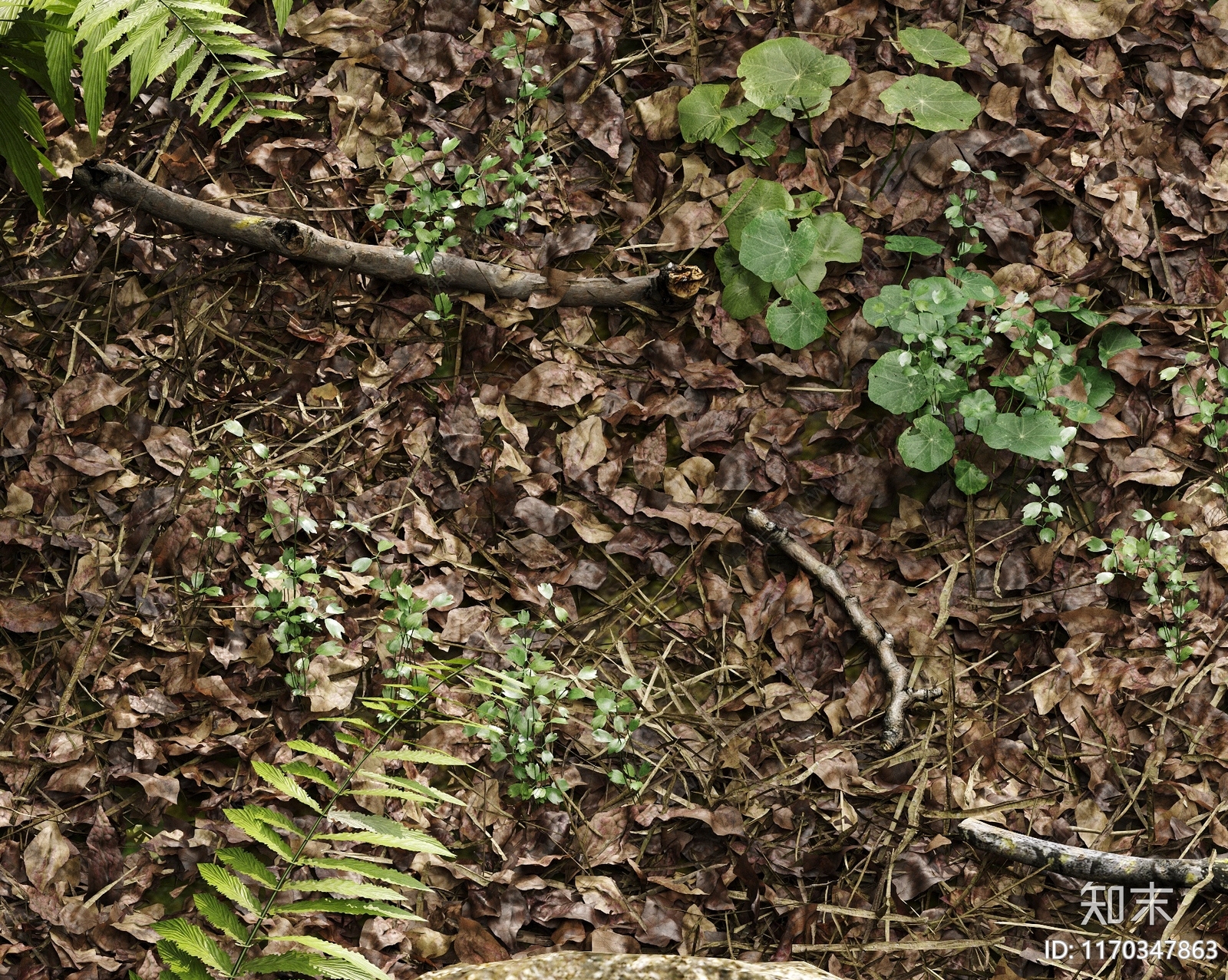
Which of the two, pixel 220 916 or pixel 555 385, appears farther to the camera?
pixel 555 385

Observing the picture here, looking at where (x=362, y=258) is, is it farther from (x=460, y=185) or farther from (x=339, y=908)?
(x=339, y=908)

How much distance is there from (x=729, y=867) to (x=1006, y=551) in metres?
1.04

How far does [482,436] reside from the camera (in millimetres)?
2490

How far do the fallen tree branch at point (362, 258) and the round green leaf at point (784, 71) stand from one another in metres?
0.50

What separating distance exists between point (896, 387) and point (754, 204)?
0.61m

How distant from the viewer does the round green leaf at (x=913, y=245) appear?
2.52m

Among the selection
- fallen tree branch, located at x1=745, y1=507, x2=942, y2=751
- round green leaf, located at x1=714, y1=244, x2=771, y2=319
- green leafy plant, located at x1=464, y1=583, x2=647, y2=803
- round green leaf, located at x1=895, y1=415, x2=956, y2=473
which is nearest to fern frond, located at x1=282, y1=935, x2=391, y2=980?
green leafy plant, located at x1=464, y1=583, x2=647, y2=803

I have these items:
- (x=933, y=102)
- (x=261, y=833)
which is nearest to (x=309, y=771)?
(x=261, y=833)

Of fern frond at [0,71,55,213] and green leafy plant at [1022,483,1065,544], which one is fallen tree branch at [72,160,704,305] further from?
green leafy plant at [1022,483,1065,544]

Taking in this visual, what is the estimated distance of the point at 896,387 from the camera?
2414mm

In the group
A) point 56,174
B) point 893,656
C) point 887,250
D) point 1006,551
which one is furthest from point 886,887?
point 56,174

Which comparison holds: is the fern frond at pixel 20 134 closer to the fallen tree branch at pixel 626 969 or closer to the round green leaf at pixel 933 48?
the fallen tree branch at pixel 626 969

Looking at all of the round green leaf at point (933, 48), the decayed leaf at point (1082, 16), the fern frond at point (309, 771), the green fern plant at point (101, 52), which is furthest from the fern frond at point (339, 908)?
the decayed leaf at point (1082, 16)

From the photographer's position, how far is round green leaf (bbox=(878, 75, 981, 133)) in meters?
2.48
